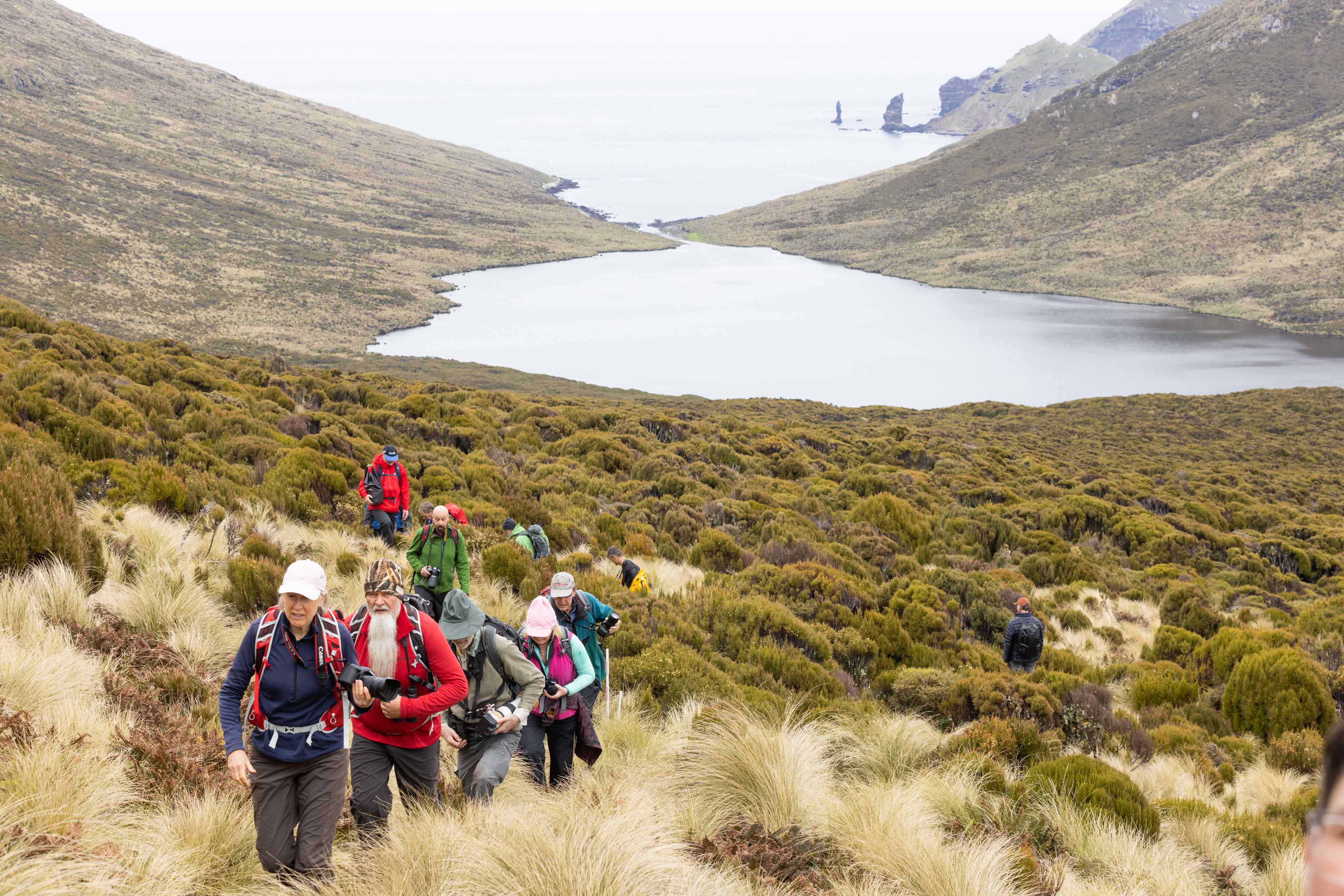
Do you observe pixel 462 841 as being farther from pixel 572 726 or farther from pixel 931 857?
pixel 931 857

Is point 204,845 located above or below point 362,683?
below

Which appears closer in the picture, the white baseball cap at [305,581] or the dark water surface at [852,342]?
the white baseball cap at [305,581]

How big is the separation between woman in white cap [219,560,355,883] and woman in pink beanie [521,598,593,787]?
134cm

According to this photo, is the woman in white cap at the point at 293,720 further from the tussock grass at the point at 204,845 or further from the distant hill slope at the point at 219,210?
the distant hill slope at the point at 219,210

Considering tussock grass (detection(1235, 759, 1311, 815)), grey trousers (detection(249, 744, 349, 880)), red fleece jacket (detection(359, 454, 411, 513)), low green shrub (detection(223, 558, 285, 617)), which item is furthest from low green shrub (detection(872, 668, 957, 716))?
red fleece jacket (detection(359, 454, 411, 513))

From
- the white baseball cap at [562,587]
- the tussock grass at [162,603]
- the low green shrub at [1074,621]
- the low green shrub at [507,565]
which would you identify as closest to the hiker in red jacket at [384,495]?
the low green shrub at [507,565]

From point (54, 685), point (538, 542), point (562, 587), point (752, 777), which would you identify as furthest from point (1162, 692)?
point (54, 685)

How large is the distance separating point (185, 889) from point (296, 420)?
13628mm

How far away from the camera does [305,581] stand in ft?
11.6

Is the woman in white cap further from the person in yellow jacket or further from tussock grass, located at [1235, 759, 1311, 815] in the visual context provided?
tussock grass, located at [1235, 759, 1311, 815]

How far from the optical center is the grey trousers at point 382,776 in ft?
13.5

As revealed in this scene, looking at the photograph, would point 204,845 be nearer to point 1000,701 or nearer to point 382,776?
point 382,776

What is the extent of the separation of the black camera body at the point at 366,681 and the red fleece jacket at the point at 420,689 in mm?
156

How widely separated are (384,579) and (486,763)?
129cm
